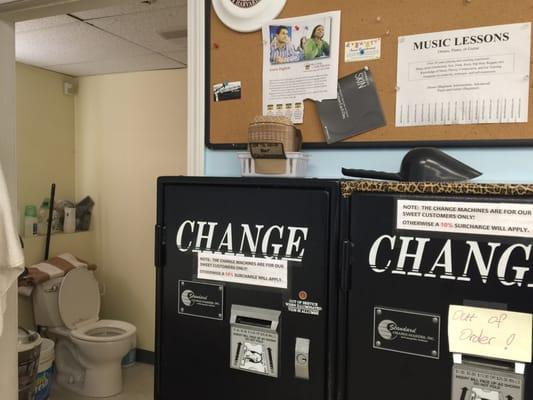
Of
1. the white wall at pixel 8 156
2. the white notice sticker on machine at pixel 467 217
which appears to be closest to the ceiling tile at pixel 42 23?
the white wall at pixel 8 156

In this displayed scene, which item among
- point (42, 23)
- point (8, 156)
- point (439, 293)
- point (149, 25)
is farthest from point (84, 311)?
point (439, 293)

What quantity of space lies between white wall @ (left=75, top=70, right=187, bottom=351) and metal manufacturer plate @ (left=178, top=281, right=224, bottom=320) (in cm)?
250

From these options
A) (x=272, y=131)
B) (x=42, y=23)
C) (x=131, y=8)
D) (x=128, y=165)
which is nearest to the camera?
(x=272, y=131)

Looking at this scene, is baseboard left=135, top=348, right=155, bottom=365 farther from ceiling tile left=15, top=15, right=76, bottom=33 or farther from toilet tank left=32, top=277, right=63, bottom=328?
ceiling tile left=15, top=15, right=76, bottom=33

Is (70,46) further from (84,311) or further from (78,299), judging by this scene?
(84,311)

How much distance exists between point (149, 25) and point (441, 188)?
6.94ft

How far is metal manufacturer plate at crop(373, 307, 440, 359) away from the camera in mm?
764

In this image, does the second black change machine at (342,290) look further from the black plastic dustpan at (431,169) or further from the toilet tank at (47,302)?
the toilet tank at (47,302)

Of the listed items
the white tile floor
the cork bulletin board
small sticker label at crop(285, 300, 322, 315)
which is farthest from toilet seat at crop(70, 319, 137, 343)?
small sticker label at crop(285, 300, 322, 315)

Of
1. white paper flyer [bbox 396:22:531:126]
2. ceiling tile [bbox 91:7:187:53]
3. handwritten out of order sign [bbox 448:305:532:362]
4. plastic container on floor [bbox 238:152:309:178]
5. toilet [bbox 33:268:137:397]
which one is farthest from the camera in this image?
toilet [bbox 33:268:137:397]

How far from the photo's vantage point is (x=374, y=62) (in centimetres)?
114

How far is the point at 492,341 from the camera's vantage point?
28.3 inches

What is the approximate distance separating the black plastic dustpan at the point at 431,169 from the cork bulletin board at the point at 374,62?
0.41 ft

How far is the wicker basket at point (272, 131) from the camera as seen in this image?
109 cm
